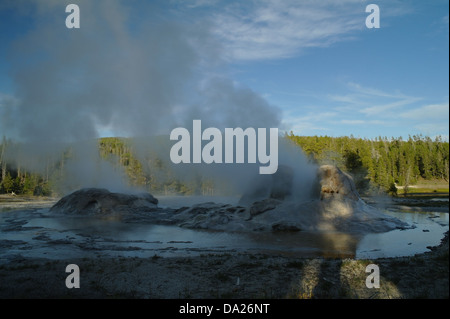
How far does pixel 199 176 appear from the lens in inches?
3041

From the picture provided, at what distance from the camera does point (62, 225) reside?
2170cm

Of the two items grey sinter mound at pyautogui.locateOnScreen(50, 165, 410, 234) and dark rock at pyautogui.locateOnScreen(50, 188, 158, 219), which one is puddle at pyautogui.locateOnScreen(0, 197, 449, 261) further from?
dark rock at pyautogui.locateOnScreen(50, 188, 158, 219)

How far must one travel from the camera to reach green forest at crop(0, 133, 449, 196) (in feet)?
205

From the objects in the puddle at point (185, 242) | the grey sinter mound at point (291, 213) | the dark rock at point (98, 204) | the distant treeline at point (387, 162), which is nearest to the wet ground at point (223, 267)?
the puddle at point (185, 242)

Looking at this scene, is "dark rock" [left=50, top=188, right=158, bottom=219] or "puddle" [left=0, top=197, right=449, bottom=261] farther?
"dark rock" [left=50, top=188, right=158, bottom=219]

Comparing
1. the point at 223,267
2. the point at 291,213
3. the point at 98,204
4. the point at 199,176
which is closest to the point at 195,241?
the point at 223,267

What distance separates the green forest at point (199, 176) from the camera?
205 feet

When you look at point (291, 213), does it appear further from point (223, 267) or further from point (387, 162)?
point (387, 162)

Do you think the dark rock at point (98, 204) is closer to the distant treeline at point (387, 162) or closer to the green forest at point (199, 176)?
the distant treeline at point (387, 162)

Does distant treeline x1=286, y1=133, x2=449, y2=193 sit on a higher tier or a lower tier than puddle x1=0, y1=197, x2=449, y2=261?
higher

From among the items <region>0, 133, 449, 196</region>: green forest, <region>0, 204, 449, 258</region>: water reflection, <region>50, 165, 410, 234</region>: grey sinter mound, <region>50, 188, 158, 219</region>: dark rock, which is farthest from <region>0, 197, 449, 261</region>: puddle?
<region>0, 133, 449, 196</region>: green forest

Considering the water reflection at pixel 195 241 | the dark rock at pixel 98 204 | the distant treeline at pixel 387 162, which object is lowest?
the water reflection at pixel 195 241

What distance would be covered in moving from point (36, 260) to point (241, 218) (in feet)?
41.8
